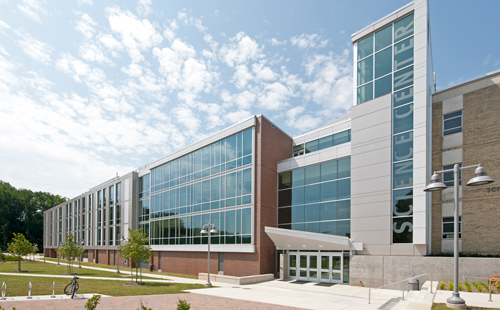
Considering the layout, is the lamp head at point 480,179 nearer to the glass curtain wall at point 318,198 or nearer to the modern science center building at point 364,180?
the modern science center building at point 364,180

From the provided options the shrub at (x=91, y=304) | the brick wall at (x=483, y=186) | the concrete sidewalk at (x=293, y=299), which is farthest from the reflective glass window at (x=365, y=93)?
the shrub at (x=91, y=304)

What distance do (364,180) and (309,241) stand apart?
18.8 feet

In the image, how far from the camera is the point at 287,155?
101 ft

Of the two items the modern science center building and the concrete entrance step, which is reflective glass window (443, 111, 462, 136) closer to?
the modern science center building

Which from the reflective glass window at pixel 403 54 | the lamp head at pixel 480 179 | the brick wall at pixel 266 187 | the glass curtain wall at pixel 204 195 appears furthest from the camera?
the glass curtain wall at pixel 204 195

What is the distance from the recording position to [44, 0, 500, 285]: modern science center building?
19.9 meters

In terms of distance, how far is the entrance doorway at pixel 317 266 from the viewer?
23.1m

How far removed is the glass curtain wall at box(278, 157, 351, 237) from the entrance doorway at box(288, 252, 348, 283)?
1.80 meters

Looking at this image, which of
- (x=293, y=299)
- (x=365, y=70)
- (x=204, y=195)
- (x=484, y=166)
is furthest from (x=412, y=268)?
(x=204, y=195)

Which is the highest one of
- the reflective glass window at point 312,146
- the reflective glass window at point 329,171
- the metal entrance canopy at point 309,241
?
the reflective glass window at point 312,146

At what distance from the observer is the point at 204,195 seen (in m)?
32.5

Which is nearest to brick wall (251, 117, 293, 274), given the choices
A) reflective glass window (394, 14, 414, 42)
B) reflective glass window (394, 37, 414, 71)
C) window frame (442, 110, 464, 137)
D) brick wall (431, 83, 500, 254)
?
reflective glass window (394, 37, 414, 71)

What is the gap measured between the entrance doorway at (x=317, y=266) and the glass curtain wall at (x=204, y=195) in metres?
3.99

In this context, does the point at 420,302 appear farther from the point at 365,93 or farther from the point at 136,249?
the point at 136,249
